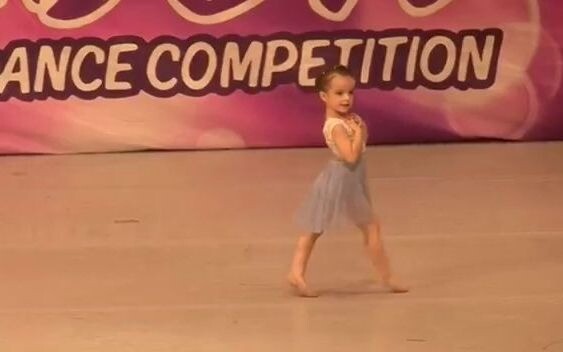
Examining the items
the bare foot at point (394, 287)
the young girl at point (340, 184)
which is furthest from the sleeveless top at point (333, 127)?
the bare foot at point (394, 287)

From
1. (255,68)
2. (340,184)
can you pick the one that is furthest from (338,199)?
(255,68)

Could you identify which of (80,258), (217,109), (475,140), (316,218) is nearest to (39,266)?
(80,258)

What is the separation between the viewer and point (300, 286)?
30.2 inches

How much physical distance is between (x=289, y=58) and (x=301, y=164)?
0.35ft

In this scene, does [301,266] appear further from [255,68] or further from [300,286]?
[255,68]

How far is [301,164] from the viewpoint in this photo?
109 centimetres

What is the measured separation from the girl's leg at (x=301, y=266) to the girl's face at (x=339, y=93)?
0.09m

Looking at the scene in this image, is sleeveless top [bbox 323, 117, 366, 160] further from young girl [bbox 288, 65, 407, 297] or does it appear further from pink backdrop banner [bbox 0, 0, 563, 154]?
pink backdrop banner [bbox 0, 0, 563, 154]

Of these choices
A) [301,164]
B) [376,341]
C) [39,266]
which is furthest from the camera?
[301,164]

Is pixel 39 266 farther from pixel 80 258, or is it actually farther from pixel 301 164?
pixel 301 164

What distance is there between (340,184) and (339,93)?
58 millimetres

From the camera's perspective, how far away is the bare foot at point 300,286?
77cm

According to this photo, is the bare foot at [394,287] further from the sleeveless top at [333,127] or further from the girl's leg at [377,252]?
the sleeveless top at [333,127]

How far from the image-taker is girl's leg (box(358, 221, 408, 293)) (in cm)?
75
